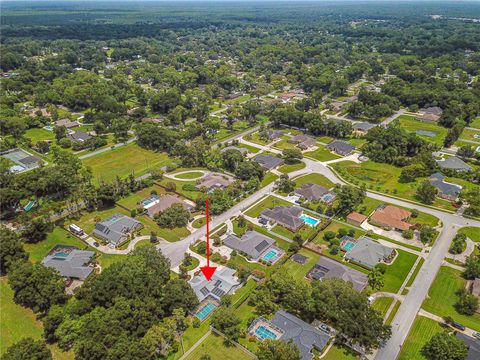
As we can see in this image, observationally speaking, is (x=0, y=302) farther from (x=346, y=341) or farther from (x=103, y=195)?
(x=346, y=341)

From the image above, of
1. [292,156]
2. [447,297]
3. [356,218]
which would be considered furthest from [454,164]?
[447,297]

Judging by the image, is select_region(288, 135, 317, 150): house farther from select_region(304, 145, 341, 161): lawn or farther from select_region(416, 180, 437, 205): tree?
select_region(416, 180, 437, 205): tree

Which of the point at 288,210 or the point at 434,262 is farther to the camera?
the point at 288,210

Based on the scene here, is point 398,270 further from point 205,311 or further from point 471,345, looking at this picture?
point 205,311

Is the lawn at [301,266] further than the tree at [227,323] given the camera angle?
Yes

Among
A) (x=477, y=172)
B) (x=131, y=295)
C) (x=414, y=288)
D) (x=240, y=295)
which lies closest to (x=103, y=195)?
(x=131, y=295)

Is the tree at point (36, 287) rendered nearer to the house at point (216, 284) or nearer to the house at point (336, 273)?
the house at point (216, 284)

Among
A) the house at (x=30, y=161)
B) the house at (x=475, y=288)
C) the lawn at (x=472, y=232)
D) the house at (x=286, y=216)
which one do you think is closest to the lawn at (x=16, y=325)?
the house at (x=286, y=216)
